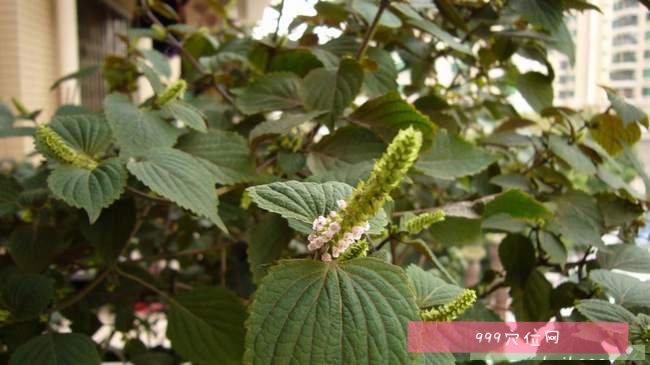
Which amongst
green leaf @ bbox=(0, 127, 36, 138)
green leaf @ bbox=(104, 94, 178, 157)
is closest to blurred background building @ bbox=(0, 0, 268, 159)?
green leaf @ bbox=(0, 127, 36, 138)

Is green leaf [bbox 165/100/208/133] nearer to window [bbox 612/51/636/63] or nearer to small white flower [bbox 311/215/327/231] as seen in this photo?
small white flower [bbox 311/215/327/231]

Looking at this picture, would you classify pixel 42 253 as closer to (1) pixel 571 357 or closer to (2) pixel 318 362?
(2) pixel 318 362

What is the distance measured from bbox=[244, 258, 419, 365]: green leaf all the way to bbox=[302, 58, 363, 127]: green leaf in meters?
0.23

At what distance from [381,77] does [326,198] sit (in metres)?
0.28

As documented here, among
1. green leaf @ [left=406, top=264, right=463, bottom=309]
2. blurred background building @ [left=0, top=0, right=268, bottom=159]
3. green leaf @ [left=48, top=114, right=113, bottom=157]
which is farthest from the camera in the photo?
blurred background building @ [left=0, top=0, right=268, bottom=159]

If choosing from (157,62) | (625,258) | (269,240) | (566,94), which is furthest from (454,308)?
(566,94)

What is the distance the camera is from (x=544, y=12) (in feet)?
1.79

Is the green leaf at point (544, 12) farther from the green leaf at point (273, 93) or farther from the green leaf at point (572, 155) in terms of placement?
the green leaf at point (273, 93)

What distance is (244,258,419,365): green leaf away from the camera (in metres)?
0.26

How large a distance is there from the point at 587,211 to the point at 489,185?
0.37ft

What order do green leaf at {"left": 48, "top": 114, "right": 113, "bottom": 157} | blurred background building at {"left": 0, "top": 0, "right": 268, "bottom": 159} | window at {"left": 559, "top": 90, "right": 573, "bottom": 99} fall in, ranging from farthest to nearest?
blurred background building at {"left": 0, "top": 0, "right": 268, "bottom": 159}, window at {"left": 559, "top": 90, "right": 573, "bottom": 99}, green leaf at {"left": 48, "top": 114, "right": 113, "bottom": 157}

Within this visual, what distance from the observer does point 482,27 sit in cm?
61

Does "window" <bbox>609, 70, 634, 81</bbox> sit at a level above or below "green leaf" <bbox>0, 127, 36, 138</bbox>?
above

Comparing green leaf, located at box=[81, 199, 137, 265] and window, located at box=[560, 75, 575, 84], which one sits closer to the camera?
green leaf, located at box=[81, 199, 137, 265]
